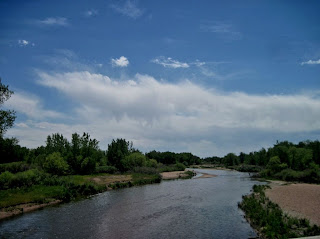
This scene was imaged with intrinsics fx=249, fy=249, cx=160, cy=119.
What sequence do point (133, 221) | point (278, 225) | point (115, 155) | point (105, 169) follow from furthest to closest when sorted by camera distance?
point (115, 155) < point (105, 169) < point (133, 221) < point (278, 225)

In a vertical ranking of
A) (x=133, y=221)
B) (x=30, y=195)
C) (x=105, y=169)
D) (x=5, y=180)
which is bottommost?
(x=133, y=221)

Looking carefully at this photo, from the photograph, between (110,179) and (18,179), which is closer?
(18,179)

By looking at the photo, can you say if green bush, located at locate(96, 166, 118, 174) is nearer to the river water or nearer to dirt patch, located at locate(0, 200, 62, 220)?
the river water

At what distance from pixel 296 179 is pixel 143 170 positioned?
1977 inches

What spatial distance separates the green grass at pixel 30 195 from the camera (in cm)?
3720

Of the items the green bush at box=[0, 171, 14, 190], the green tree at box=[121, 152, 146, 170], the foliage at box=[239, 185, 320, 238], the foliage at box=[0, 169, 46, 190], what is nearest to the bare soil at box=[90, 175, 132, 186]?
the foliage at box=[0, 169, 46, 190]

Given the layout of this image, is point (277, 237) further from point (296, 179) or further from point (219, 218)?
point (296, 179)

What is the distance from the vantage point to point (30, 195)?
41.1 metres

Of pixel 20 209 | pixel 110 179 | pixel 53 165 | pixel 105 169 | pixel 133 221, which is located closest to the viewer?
pixel 133 221

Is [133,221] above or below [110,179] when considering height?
below

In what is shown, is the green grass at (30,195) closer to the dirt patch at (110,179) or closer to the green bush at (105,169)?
the dirt patch at (110,179)

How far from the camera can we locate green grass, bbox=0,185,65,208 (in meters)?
37.2

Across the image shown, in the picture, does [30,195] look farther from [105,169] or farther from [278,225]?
[105,169]

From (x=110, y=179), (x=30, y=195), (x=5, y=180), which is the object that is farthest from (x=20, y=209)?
(x=110, y=179)
